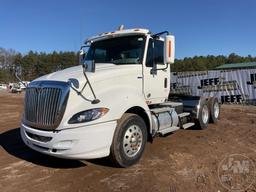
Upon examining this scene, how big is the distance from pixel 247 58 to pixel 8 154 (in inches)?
3689

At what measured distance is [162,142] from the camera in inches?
281

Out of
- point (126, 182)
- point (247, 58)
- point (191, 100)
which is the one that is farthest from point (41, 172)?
point (247, 58)

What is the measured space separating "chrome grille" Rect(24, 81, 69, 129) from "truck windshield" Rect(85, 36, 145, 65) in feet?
6.27

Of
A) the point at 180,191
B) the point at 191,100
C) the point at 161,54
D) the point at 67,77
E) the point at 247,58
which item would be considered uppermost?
the point at 247,58

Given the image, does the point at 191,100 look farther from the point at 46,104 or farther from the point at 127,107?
the point at 46,104

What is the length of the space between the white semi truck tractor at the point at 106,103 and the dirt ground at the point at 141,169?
42 centimetres

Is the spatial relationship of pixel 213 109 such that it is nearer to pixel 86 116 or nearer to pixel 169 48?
pixel 169 48

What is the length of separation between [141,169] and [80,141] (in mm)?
1364

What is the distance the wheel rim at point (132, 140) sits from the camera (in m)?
5.21

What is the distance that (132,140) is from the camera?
5.34 m

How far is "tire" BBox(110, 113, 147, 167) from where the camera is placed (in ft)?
16.3

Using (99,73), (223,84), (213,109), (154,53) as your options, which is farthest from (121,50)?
(223,84)

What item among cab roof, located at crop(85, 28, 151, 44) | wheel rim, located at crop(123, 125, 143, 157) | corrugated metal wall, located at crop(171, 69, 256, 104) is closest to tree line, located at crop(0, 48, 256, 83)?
corrugated metal wall, located at crop(171, 69, 256, 104)

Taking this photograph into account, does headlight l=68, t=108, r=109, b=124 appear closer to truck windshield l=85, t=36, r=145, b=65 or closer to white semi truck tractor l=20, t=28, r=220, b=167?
white semi truck tractor l=20, t=28, r=220, b=167
